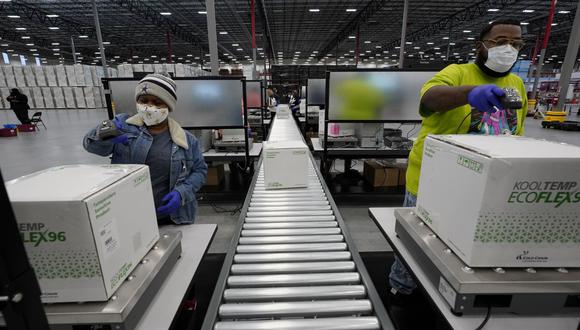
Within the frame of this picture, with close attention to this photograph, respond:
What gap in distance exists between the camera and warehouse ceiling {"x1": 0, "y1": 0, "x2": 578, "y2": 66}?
42.5 feet

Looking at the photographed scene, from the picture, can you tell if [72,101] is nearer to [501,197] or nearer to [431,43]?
[501,197]

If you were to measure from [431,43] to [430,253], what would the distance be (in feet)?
86.2

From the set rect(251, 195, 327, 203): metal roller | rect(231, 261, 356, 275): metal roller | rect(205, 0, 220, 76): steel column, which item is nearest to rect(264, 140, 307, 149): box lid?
rect(251, 195, 327, 203): metal roller

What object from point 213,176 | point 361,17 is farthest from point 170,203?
point 361,17

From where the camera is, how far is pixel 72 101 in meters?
16.3

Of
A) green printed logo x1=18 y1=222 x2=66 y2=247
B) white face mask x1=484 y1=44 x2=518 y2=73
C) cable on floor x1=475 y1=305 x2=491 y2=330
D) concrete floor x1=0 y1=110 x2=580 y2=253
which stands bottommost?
concrete floor x1=0 y1=110 x2=580 y2=253

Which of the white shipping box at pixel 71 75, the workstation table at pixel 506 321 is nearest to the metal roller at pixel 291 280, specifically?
the workstation table at pixel 506 321

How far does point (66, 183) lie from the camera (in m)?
0.79

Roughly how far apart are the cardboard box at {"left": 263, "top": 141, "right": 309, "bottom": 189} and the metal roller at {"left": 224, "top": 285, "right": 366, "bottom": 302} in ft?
3.47

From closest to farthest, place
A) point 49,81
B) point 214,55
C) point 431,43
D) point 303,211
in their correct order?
point 303,211 < point 214,55 < point 49,81 < point 431,43

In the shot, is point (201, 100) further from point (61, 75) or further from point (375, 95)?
point (61, 75)

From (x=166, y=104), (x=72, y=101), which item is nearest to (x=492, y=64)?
(x=166, y=104)

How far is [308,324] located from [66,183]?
804 mm

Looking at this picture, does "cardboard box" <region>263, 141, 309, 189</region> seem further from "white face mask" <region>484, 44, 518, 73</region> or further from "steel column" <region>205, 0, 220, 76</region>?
"steel column" <region>205, 0, 220, 76</region>
